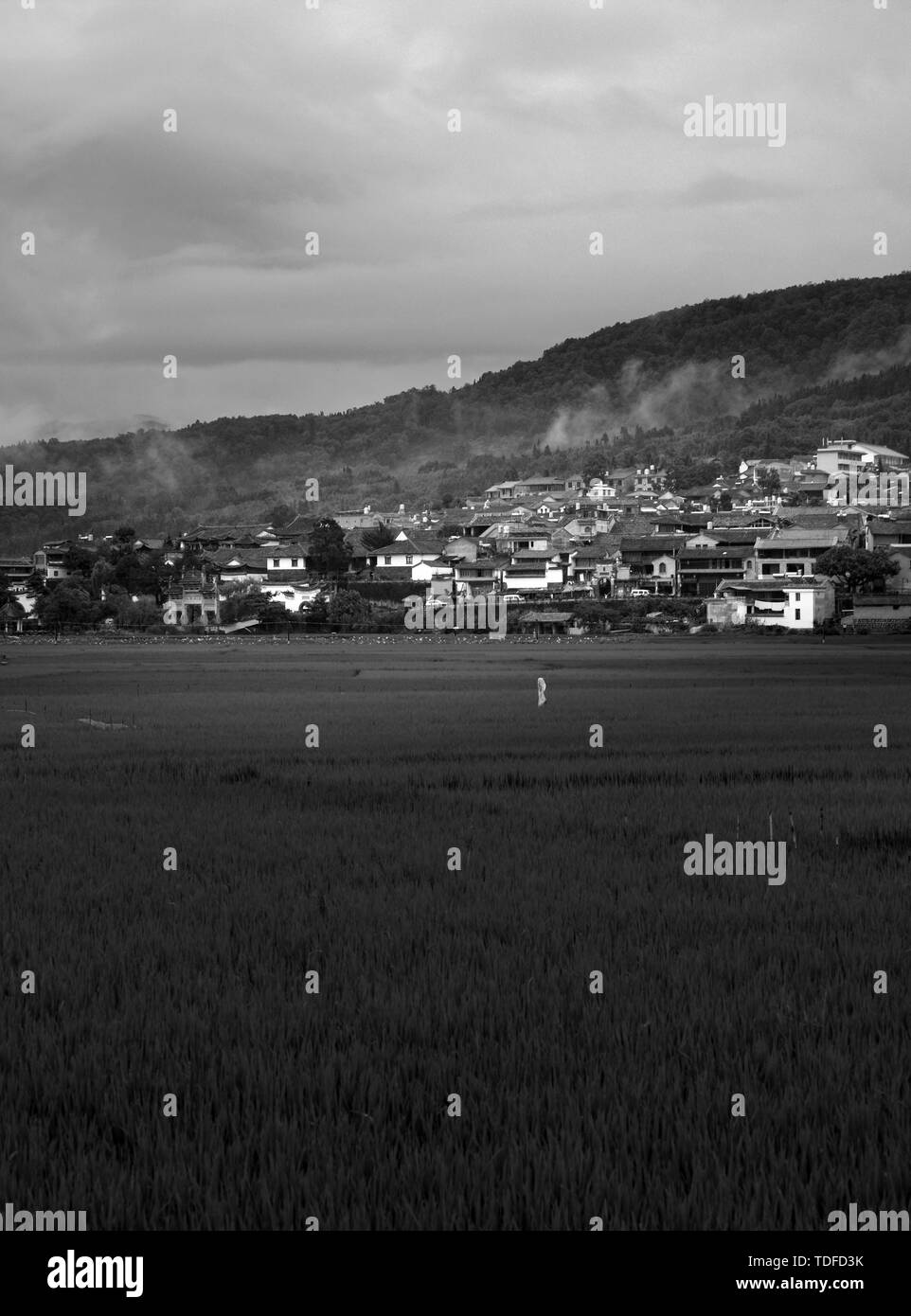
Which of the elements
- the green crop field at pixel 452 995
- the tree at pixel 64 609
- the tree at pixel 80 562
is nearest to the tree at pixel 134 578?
the tree at pixel 64 609

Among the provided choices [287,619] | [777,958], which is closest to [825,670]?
[777,958]

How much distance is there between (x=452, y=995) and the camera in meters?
6.02

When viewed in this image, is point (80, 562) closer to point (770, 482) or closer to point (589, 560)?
point (589, 560)

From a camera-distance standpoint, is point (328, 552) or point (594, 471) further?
point (594, 471)

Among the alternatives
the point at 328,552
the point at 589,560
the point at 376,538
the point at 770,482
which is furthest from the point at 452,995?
the point at 770,482

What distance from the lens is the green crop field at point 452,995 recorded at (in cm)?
405

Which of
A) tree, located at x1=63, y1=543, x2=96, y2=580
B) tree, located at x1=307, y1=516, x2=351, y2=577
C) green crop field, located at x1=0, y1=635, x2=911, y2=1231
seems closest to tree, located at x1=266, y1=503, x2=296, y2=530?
tree, located at x1=307, y1=516, x2=351, y2=577

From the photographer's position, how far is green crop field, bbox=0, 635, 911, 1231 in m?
4.05

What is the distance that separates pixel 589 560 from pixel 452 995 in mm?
74930

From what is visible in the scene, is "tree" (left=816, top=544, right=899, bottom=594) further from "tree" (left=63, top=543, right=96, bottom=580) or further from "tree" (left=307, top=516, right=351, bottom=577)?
"tree" (left=63, top=543, right=96, bottom=580)

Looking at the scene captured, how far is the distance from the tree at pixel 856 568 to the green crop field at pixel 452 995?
53352 mm

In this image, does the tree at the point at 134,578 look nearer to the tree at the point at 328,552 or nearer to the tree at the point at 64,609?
the tree at the point at 64,609
